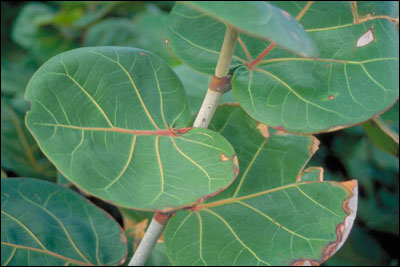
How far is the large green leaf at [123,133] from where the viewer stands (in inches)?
19.3

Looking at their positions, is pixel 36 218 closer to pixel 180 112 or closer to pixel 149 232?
pixel 149 232

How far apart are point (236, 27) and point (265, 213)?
33 cm

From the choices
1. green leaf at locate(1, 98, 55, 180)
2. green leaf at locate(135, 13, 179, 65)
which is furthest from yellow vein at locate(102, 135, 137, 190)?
green leaf at locate(135, 13, 179, 65)

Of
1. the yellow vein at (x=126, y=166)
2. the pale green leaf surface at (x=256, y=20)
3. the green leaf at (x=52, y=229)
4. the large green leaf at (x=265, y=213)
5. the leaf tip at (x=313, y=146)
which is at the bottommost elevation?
the green leaf at (x=52, y=229)

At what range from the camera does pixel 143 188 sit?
49 cm

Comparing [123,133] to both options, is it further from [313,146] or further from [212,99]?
[313,146]

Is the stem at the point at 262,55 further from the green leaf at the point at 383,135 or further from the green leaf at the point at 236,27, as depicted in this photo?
the green leaf at the point at 383,135

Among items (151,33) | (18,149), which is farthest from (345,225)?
(151,33)

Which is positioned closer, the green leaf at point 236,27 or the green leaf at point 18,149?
the green leaf at point 236,27

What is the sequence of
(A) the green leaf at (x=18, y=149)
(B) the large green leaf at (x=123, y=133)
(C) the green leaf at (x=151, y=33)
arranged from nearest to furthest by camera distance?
(B) the large green leaf at (x=123, y=133)
(A) the green leaf at (x=18, y=149)
(C) the green leaf at (x=151, y=33)

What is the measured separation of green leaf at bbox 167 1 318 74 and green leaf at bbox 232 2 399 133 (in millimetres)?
53

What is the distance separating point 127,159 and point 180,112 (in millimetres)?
92

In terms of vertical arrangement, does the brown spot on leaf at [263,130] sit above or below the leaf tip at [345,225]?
above

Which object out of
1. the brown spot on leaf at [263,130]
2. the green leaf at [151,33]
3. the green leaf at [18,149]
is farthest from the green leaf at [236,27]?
the green leaf at [151,33]
